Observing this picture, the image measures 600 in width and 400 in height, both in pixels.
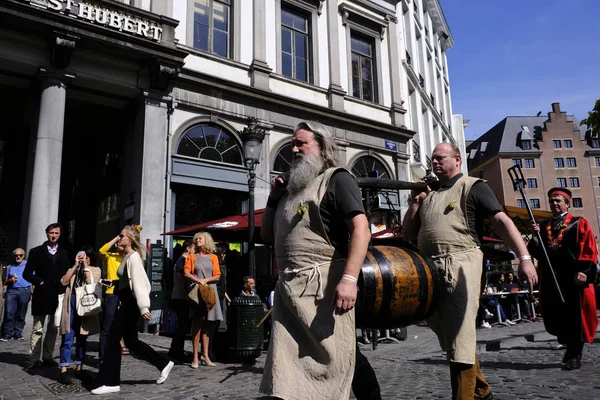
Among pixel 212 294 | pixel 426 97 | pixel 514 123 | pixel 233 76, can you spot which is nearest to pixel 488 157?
pixel 514 123

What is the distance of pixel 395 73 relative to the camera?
19.0m

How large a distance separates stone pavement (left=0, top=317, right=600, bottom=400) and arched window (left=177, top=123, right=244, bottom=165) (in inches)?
255

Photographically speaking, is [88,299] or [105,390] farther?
[88,299]

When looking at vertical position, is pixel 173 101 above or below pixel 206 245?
above

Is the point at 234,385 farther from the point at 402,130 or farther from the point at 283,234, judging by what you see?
the point at 402,130

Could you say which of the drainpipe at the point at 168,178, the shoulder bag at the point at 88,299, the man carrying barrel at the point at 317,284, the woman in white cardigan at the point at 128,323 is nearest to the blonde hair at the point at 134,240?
the woman in white cardigan at the point at 128,323

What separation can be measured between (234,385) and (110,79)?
29.7 feet

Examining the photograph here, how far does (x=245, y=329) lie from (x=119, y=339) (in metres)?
2.38

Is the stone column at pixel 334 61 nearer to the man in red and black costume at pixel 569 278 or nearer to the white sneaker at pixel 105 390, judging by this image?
the man in red and black costume at pixel 569 278

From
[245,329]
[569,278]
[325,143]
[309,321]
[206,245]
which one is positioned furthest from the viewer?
[206,245]

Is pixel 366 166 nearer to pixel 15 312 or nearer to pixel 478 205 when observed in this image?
pixel 15 312

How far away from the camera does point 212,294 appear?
673 cm

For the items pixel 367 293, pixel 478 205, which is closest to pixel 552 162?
pixel 478 205

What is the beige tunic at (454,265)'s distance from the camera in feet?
9.45
